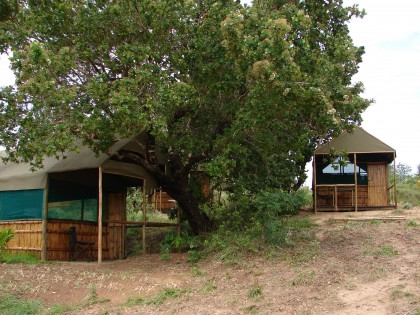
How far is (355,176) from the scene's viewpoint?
1691cm

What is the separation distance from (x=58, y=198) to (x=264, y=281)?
6889 mm

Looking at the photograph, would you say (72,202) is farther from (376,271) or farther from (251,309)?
(376,271)

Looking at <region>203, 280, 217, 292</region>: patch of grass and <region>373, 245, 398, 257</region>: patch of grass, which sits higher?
Answer: <region>373, 245, 398, 257</region>: patch of grass

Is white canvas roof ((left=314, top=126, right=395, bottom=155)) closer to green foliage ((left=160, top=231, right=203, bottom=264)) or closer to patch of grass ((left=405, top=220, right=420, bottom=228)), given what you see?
patch of grass ((left=405, top=220, right=420, bottom=228))

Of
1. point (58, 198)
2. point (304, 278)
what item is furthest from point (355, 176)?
point (58, 198)

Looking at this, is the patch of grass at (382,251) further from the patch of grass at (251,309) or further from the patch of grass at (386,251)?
the patch of grass at (251,309)

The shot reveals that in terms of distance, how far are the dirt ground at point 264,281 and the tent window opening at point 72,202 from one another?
6.39 feet

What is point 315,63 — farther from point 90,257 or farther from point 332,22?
point 90,257

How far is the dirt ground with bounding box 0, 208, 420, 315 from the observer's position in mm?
9133

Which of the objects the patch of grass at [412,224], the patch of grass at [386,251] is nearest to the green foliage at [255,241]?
the patch of grass at [386,251]

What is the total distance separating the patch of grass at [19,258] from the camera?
12574 millimetres

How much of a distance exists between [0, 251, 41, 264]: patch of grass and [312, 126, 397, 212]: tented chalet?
9.00m

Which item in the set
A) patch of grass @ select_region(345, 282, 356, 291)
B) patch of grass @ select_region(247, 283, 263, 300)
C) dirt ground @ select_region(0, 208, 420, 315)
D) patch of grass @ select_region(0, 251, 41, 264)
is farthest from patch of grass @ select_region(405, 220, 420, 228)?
patch of grass @ select_region(0, 251, 41, 264)

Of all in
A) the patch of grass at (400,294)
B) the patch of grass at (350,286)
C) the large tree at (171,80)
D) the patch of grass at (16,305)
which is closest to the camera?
the patch of grass at (400,294)
